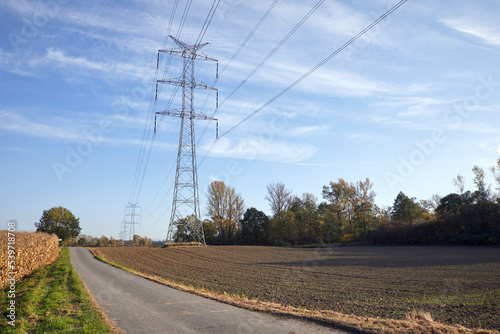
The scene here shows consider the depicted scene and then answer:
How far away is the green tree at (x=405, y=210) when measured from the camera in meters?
64.0

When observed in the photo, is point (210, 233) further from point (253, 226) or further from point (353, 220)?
point (353, 220)

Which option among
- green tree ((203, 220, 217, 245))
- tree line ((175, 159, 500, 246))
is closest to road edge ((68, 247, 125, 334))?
tree line ((175, 159, 500, 246))

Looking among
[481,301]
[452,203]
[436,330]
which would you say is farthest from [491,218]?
[436,330]

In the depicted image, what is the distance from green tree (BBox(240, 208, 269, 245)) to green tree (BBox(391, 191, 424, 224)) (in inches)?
1133

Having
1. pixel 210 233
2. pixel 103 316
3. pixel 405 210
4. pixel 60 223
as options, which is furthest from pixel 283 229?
pixel 103 316

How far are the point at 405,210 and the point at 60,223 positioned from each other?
79.2m

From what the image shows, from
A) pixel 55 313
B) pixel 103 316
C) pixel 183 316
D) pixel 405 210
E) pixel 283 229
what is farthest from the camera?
pixel 283 229

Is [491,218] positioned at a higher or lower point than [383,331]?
higher

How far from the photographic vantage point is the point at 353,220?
67375mm

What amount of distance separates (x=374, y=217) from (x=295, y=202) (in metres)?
18.5

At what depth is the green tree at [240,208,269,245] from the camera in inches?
2960

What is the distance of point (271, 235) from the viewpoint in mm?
71375

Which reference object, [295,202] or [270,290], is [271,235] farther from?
[270,290]

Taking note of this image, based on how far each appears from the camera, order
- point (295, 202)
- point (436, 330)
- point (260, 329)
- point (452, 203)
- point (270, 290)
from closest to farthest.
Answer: point (436, 330) → point (260, 329) → point (270, 290) → point (452, 203) → point (295, 202)
